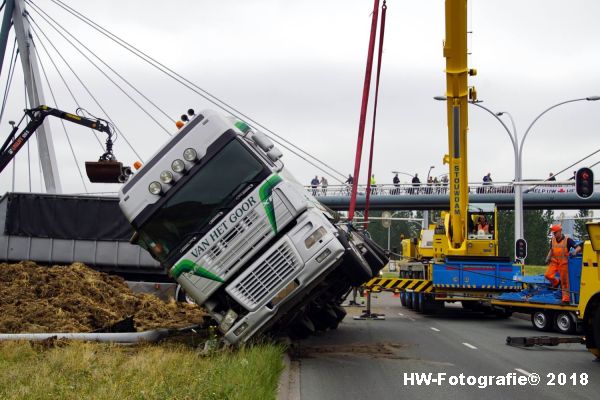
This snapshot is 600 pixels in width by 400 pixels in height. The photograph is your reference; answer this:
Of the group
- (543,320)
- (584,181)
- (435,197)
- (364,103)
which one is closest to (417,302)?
(543,320)

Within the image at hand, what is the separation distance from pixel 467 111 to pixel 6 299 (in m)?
11.9

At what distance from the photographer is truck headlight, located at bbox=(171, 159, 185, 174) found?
9.77 m

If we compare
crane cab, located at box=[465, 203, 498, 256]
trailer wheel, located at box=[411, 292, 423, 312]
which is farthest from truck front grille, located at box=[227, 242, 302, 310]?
trailer wheel, located at box=[411, 292, 423, 312]

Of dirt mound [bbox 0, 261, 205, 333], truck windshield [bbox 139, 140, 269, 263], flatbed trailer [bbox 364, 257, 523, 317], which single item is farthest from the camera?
flatbed trailer [bbox 364, 257, 523, 317]

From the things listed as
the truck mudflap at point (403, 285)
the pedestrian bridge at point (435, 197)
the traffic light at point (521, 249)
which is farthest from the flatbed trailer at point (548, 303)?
the pedestrian bridge at point (435, 197)

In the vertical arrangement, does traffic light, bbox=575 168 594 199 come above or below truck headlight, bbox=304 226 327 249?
above

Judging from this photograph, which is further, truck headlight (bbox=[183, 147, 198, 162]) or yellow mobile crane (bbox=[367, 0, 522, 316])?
yellow mobile crane (bbox=[367, 0, 522, 316])

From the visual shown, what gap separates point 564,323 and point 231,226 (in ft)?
28.6

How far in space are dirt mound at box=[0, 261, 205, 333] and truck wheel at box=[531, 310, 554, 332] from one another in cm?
738

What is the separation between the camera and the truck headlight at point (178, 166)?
32.1 feet

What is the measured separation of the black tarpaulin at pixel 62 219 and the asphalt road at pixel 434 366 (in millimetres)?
7197

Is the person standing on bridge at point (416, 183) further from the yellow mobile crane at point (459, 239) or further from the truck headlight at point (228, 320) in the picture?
the truck headlight at point (228, 320)

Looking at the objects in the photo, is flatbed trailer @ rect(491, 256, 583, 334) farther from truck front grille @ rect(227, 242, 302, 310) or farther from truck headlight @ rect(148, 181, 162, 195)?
truck headlight @ rect(148, 181, 162, 195)

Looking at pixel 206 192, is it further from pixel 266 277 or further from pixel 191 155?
pixel 266 277
